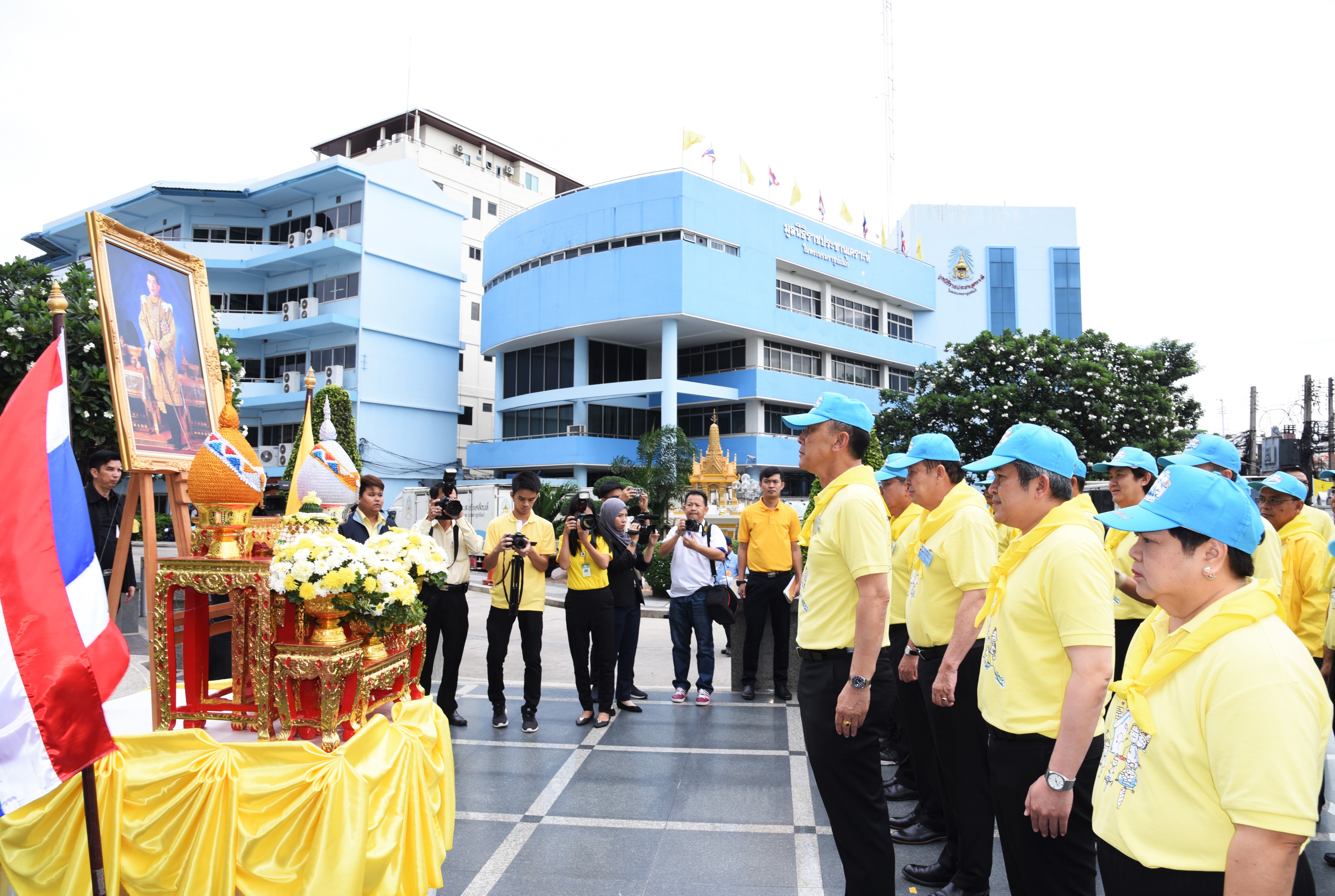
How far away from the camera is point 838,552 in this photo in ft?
9.96

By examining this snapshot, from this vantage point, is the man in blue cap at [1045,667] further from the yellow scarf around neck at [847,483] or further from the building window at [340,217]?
the building window at [340,217]

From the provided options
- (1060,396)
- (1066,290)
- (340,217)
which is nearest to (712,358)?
(1060,396)

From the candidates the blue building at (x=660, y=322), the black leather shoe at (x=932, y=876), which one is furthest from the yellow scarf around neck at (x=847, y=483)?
the blue building at (x=660, y=322)

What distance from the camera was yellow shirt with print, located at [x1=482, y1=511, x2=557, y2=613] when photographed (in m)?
5.85

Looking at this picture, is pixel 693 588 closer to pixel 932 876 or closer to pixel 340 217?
pixel 932 876

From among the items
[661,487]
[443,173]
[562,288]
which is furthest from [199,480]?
[443,173]

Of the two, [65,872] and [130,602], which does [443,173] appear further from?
[65,872]

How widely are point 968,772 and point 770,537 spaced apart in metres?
3.60

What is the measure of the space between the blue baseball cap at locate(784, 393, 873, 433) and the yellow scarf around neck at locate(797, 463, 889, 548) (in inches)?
7.0

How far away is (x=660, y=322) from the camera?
30125 mm

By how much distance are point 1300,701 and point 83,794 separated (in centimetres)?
367

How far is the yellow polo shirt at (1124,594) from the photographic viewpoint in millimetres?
4523


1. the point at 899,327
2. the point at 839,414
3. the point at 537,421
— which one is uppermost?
the point at 899,327

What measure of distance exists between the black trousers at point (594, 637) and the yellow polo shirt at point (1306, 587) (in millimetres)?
4206
